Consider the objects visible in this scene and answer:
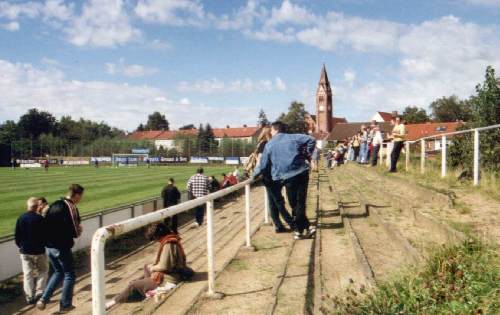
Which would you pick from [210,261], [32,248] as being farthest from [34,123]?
[210,261]

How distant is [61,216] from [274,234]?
10.3 feet

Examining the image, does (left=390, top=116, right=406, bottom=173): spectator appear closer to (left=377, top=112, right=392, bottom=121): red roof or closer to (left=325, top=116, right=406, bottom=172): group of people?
(left=325, top=116, right=406, bottom=172): group of people

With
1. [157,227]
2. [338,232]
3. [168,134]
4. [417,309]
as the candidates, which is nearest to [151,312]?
[157,227]

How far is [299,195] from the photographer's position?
6.36 metres

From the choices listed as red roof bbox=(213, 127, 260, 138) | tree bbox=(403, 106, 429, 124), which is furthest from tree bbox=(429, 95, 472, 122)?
red roof bbox=(213, 127, 260, 138)

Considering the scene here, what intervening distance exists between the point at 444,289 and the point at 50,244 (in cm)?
550

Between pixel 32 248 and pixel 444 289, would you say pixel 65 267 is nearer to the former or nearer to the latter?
pixel 32 248

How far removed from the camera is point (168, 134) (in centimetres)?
13650

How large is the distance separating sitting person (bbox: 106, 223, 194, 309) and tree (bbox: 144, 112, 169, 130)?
15453 centimetres

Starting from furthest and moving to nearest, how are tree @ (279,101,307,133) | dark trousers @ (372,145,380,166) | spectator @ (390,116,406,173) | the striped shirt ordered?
1. tree @ (279,101,307,133)
2. dark trousers @ (372,145,380,166)
3. the striped shirt
4. spectator @ (390,116,406,173)

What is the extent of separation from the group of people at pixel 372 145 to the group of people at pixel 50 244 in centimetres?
Answer: 811

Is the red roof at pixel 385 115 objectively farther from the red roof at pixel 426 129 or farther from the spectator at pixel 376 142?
the spectator at pixel 376 142

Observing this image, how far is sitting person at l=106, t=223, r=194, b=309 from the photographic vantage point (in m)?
5.68

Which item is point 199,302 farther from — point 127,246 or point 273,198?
point 127,246
